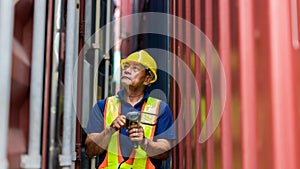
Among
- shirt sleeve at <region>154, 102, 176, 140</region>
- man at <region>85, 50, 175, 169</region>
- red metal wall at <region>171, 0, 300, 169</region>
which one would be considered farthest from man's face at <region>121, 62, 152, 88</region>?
red metal wall at <region>171, 0, 300, 169</region>

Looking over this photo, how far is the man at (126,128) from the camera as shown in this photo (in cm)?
204

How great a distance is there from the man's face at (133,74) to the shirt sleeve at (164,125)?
0.48 ft

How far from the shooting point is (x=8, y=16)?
106 cm

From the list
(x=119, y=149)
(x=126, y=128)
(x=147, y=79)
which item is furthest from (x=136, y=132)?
(x=147, y=79)

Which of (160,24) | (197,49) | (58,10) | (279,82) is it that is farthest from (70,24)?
(160,24)

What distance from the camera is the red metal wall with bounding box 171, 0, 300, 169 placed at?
1166 millimetres

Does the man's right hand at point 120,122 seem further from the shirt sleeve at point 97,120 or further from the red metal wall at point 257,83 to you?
the red metal wall at point 257,83

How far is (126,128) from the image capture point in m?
2.00

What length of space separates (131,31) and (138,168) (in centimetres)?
323

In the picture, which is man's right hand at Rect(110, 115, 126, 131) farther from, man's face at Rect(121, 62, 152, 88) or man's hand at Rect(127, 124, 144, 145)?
man's face at Rect(121, 62, 152, 88)

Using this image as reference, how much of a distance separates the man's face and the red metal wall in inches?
15.2

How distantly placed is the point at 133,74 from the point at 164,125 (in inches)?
10.4

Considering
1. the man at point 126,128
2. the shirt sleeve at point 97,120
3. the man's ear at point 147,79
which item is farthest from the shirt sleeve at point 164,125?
the shirt sleeve at point 97,120

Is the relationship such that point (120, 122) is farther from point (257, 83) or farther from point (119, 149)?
point (257, 83)
